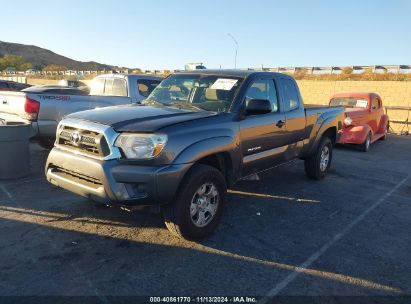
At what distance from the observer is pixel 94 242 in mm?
3910

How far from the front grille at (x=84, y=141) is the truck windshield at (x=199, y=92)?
53.2 inches

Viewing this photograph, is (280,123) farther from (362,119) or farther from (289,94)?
(362,119)

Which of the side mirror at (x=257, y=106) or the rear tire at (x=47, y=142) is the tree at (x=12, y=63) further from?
the side mirror at (x=257, y=106)

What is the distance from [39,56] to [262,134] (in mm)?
161866

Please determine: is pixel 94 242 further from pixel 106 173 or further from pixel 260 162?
pixel 260 162

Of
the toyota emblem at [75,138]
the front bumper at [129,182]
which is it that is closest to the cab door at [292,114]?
the front bumper at [129,182]

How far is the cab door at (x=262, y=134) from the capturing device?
464 centimetres

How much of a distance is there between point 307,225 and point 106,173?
9.00ft

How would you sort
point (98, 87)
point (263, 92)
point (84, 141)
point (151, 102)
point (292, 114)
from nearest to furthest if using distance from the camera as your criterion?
point (84, 141) < point (151, 102) < point (263, 92) < point (292, 114) < point (98, 87)

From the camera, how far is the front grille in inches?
143

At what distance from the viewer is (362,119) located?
11.0 metres

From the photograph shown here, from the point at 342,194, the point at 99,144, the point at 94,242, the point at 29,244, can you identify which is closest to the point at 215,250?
the point at 94,242

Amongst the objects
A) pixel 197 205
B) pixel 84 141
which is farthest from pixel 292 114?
pixel 84 141

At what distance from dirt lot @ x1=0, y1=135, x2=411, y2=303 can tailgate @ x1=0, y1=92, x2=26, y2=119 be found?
1.67 m
